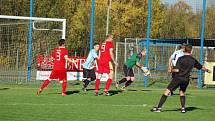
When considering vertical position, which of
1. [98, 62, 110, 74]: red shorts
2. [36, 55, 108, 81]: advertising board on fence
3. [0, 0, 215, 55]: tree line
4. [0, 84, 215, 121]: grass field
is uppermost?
[0, 0, 215, 55]: tree line

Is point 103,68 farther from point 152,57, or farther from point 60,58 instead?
point 152,57

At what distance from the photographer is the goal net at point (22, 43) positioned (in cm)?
2778

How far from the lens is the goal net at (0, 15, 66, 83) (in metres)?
27.8

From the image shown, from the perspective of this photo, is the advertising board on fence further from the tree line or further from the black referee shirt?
the black referee shirt

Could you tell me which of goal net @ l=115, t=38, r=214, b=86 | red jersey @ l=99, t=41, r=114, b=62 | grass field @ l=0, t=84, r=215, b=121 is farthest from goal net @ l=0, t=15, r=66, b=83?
grass field @ l=0, t=84, r=215, b=121

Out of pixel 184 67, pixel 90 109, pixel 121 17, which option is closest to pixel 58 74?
pixel 90 109

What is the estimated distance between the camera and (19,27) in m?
29.3

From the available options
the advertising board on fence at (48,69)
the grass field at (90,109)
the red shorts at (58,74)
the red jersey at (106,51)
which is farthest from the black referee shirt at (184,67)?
the advertising board on fence at (48,69)

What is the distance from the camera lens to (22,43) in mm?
28641

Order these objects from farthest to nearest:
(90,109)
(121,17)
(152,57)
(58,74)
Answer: (121,17), (152,57), (58,74), (90,109)

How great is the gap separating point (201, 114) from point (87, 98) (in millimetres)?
5001

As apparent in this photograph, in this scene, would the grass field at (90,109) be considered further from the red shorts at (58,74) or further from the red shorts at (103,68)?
the red shorts at (103,68)

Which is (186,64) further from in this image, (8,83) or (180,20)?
(180,20)

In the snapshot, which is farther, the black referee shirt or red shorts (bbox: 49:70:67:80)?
red shorts (bbox: 49:70:67:80)
